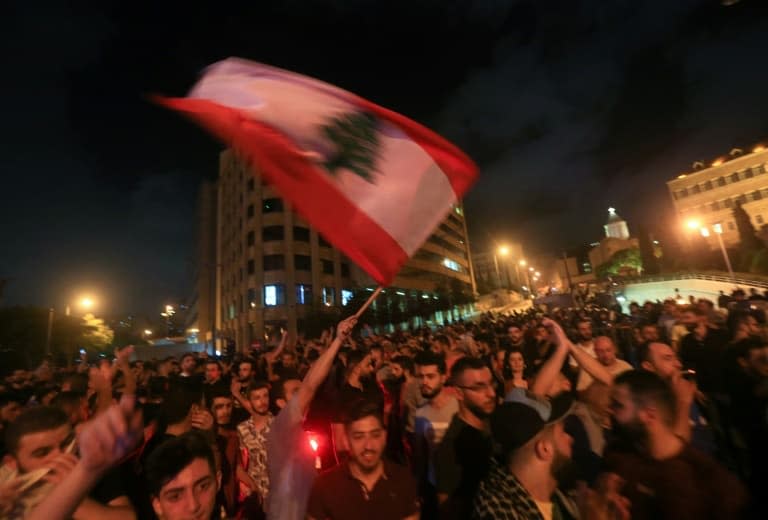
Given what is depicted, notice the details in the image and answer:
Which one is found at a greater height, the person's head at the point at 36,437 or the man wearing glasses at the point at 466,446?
the person's head at the point at 36,437

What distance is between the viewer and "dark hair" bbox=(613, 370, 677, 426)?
2.36 m

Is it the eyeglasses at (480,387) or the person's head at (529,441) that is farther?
the eyeglasses at (480,387)

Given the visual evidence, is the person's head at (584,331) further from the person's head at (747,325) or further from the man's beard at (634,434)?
the man's beard at (634,434)

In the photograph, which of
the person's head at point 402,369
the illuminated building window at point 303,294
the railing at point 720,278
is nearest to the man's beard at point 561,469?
the person's head at point 402,369

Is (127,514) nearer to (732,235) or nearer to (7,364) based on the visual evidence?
(7,364)

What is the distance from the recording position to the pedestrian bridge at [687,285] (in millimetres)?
33000

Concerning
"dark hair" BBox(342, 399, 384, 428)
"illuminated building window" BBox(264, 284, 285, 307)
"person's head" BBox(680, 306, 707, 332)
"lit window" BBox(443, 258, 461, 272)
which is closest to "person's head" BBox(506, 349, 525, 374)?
"dark hair" BBox(342, 399, 384, 428)

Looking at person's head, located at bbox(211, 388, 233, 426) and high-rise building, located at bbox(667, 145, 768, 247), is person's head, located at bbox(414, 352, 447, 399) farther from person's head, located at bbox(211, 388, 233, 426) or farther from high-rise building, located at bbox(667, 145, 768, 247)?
high-rise building, located at bbox(667, 145, 768, 247)

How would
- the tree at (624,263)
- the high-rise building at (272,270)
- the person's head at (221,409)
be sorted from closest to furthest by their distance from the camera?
the person's head at (221,409)
the high-rise building at (272,270)
the tree at (624,263)

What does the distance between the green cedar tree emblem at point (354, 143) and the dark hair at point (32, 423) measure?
265cm

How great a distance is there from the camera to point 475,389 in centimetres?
329

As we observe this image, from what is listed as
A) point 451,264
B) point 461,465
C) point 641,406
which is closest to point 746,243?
point 451,264

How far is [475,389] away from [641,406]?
4.00 feet

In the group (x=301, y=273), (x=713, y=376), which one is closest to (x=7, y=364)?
(x=301, y=273)
